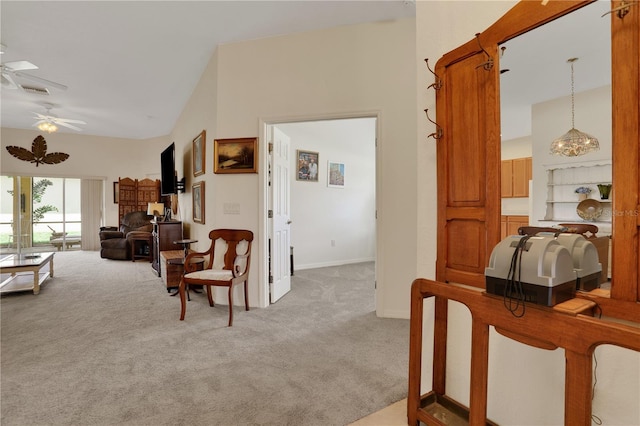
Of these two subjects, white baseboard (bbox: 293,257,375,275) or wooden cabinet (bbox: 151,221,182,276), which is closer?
wooden cabinet (bbox: 151,221,182,276)

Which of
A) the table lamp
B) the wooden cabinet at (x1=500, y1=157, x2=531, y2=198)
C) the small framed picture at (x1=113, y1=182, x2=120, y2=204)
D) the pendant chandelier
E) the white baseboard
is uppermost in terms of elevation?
the small framed picture at (x1=113, y1=182, x2=120, y2=204)

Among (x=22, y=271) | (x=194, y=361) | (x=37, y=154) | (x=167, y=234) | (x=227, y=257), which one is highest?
(x=37, y=154)

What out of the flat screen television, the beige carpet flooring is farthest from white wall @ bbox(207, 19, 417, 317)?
the flat screen television

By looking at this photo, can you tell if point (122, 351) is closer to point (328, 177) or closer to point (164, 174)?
point (164, 174)

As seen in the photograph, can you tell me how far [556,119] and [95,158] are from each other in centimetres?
942

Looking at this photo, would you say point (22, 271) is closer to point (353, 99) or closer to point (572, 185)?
point (353, 99)

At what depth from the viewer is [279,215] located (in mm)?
3703

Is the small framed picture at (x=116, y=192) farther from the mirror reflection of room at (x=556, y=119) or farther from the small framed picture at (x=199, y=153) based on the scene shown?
the mirror reflection of room at (x=556, y=119)

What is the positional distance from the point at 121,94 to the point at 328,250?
4525mm

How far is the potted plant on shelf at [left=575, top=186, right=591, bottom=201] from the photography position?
3.53 feet

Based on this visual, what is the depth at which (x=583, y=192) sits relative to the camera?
109 cm

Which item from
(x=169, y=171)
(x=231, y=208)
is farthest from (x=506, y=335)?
(x=169, y=171)

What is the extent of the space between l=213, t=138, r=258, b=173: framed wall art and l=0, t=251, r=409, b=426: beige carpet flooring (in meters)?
1.56

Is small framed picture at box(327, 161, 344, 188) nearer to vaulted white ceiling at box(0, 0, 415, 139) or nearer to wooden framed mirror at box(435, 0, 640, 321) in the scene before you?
vaulted white ceiling at box(0, 0, 415, 139)
